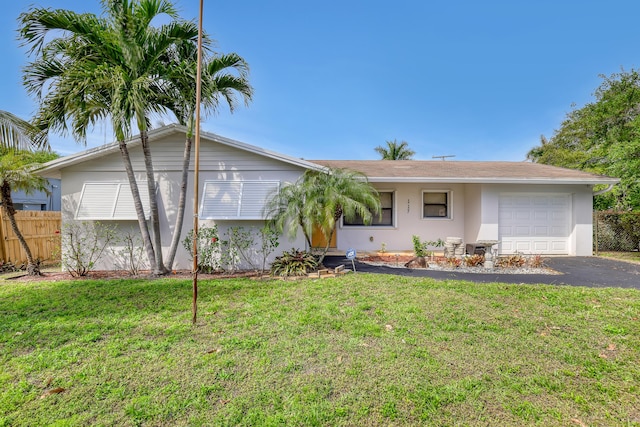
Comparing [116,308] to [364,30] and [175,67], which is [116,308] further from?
[364,30]

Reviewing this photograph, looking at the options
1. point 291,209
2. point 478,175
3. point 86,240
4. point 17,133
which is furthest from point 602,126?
point 17,133

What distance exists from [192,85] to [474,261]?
853 cm

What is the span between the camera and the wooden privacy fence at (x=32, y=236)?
26.9 ft

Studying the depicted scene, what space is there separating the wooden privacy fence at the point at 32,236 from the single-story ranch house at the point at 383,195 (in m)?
2.05

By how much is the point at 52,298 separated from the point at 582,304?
9504 millimetres

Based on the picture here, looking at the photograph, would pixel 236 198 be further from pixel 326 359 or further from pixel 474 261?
pixel 474 261

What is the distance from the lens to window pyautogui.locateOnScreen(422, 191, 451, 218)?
10.4 metres

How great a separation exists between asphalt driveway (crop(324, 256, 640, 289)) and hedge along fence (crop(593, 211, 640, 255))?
3404mm

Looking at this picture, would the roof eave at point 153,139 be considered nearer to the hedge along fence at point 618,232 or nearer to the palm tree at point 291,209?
the palm tree at point 291,209

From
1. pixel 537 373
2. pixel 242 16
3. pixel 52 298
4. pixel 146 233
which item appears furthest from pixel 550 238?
pixel 52 298

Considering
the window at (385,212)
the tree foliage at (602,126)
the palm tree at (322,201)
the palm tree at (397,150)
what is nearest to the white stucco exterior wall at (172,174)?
the palm tree at (322,201)

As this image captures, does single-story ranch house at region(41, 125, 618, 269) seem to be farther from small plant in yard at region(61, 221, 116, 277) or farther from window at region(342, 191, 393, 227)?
small plant in yard at region(61, 221, 116, 277)

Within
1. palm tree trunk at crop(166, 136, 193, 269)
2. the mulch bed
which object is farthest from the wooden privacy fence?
palm tree trunk at crop(166, 136, 193, 269)

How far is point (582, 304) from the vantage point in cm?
457
